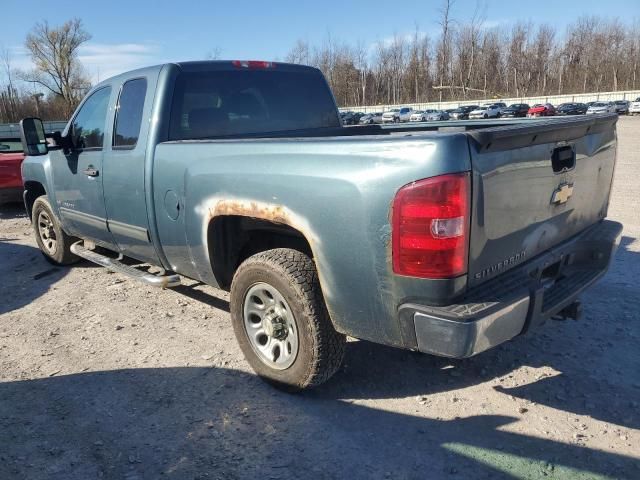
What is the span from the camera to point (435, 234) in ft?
7.54

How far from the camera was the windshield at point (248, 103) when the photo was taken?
3.92m

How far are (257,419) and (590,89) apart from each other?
86.6m

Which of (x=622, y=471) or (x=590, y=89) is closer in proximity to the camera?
(x=622, y=471)

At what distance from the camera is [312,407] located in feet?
10.2

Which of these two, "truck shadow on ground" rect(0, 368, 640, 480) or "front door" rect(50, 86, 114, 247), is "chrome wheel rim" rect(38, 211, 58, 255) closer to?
"front door" rect(50, 86, 114, 247)

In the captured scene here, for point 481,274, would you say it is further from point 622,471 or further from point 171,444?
point 171,444

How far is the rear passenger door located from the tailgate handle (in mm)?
Result: 2745

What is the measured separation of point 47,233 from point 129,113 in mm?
2745

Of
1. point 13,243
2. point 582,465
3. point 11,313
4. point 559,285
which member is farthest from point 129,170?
point 13,243

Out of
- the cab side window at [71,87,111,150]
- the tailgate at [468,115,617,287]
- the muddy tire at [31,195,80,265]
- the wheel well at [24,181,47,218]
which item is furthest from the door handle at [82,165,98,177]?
the tailgate at [468,115,617,287]

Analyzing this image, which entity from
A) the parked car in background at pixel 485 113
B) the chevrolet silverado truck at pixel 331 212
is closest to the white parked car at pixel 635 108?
the parked car in background at pixel 485 113

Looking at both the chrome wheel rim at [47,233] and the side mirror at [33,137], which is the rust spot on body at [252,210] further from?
the chrome wheel rim at [47,233]

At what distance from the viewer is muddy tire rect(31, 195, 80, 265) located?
228 inches

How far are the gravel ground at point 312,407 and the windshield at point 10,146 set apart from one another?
744 centimetres
